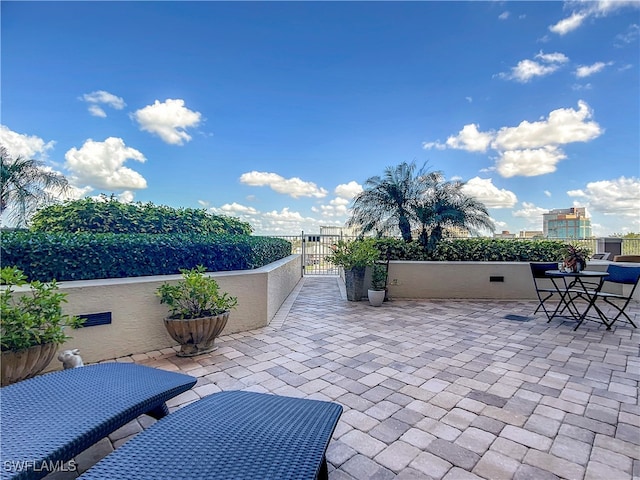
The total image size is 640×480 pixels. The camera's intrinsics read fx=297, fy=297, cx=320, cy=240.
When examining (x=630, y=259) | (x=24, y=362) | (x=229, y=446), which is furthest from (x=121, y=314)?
(x=630, y=259)

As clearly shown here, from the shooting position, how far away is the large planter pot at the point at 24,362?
2.27 m

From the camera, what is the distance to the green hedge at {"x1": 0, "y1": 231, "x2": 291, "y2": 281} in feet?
9.75

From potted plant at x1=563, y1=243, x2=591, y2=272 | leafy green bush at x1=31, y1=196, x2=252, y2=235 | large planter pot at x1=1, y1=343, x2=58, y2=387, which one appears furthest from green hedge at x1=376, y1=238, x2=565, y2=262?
large planter pot at x1=1, y1=343, x2=58, y2=387

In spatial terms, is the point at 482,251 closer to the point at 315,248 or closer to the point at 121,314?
the point at 315,248

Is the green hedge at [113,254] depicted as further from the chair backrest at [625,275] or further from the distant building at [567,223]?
the distant building at [567,223]

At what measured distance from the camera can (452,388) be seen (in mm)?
2494

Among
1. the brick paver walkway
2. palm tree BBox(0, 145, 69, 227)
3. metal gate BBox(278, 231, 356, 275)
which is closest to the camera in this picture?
the brick paver walkway

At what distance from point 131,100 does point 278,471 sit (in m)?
7.51

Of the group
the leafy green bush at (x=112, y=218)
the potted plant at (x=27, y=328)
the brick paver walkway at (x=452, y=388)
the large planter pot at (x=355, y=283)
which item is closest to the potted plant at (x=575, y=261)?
the brick paver walkway at (x=452, y=388)

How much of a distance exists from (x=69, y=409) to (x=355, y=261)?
486 centimetres

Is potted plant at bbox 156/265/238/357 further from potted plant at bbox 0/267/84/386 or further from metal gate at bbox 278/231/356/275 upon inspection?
metal gate at bbox 278/231/356/275

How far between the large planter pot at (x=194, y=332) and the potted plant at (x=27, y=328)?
86 cm

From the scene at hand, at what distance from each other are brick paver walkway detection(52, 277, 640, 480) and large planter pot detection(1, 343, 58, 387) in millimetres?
784

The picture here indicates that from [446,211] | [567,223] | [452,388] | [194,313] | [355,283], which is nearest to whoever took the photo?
[452,388]
